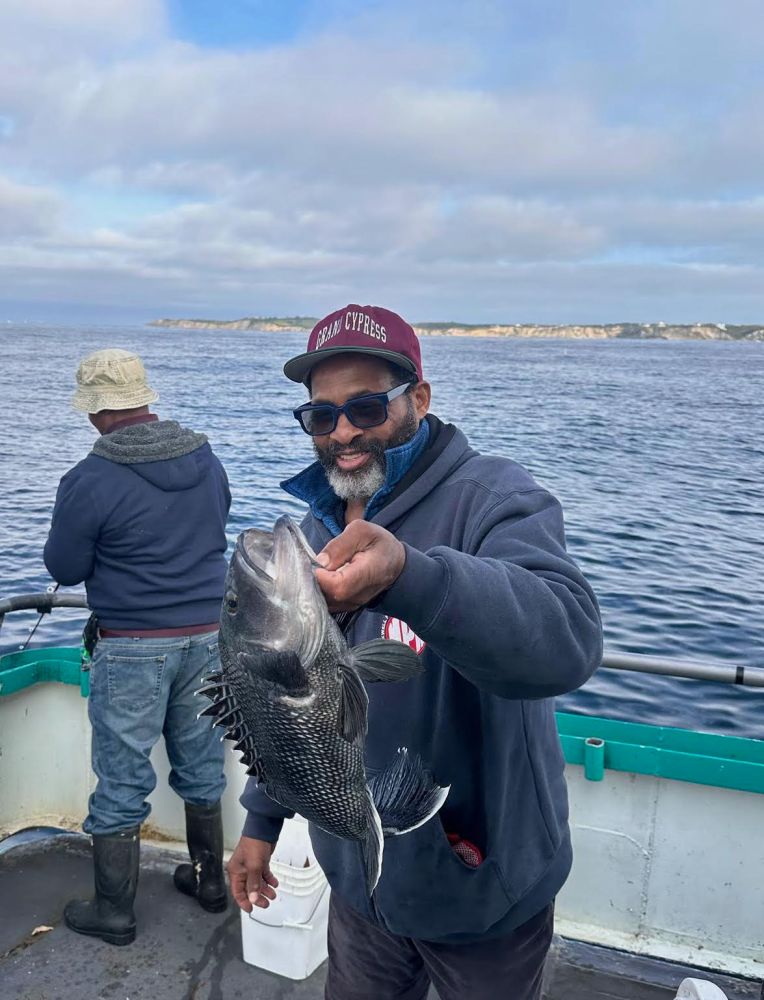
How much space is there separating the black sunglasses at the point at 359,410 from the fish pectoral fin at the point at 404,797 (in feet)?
3.61

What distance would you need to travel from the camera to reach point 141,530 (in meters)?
4.60

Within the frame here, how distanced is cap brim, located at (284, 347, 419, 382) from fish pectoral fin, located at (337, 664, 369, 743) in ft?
3.77

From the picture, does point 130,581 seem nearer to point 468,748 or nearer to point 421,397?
point 421,397

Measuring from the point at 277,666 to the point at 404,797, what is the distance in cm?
76

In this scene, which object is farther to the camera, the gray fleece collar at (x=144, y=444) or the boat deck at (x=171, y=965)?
the gray fleece collar at (x=144, y=444)

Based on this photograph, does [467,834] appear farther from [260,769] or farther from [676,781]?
[676,781]

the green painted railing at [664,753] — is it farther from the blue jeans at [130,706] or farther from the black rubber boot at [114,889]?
the black rubber boot at [114,889]

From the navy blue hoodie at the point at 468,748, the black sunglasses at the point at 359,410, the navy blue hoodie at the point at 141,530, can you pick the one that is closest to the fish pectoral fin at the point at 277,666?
the navy blue hoodie at the point at 468,748

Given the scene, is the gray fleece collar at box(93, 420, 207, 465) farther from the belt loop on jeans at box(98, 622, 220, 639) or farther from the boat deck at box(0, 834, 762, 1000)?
the boat deck at box(0, 834, 762, 1000)

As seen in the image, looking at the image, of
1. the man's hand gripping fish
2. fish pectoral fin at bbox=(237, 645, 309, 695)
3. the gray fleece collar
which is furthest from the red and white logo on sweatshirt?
the gray fleece collar

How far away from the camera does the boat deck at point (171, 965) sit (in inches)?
172

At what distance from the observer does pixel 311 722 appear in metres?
2.10

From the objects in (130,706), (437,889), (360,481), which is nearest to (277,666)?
(360,481)

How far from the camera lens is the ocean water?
11.8 m
